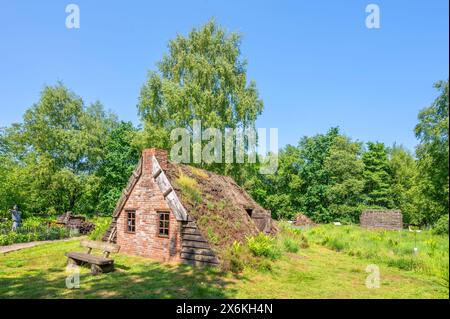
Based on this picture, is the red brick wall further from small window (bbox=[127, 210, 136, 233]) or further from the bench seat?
the bench seat

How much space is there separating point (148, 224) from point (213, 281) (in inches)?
211

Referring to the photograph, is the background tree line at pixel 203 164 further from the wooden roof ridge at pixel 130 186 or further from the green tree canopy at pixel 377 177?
the wooden roof ridge at pixel 130 186

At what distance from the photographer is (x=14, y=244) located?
752 inches

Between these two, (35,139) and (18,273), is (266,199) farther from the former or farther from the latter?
(18,273)

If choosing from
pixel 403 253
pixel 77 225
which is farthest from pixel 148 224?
pixel 77 225

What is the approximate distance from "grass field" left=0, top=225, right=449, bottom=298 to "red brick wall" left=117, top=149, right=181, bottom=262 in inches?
23.2

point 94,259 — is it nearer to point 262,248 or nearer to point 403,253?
point 262,248

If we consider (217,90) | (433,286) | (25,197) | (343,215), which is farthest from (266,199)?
(433,286)

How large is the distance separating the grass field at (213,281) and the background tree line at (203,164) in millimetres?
10085

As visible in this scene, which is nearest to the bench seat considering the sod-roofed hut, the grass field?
the grass field

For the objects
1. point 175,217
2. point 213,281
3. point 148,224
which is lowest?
point 213,281

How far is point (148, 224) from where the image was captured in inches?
563

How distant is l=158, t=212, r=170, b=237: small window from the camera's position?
1360 centimetres
